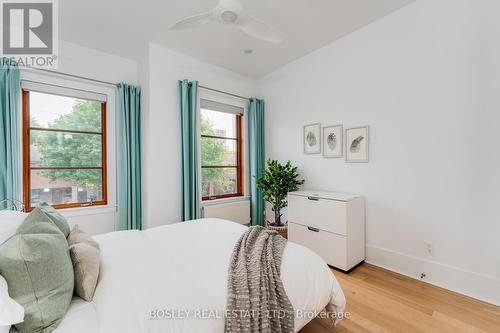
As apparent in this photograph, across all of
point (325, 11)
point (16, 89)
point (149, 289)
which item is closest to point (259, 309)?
point (149, 289)

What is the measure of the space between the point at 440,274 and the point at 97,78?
171 inches

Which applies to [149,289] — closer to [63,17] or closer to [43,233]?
[43,233]

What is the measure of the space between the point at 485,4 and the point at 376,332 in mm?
2720

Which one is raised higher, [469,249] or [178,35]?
[178,35]

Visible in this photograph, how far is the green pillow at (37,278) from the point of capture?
2.75ft

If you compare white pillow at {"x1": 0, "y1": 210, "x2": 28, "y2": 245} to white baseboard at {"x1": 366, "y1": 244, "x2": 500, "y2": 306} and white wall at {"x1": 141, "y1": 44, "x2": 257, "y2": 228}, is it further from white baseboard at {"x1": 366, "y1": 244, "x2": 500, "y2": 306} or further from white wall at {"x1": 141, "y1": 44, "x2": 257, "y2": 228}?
white baseboard at {"x1": 366, "y1": 244, "x2": 500, "y2": 306}

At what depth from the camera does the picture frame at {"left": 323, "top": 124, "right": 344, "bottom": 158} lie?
2908 millimetres

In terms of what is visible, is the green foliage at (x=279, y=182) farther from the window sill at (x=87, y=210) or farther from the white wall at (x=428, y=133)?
the window sill at (x=87, y=210)

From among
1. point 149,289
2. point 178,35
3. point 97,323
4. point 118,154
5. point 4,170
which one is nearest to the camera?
point 97,323

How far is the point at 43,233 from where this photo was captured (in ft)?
3.51

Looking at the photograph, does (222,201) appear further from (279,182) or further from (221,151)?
(279,182)

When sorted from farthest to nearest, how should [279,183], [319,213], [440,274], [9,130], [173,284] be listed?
[279,183]
[319,213]
[9,130]
[440,274]
[173,284]

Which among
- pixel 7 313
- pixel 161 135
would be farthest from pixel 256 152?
pixel 7 313

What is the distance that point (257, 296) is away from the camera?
1.13 metres
